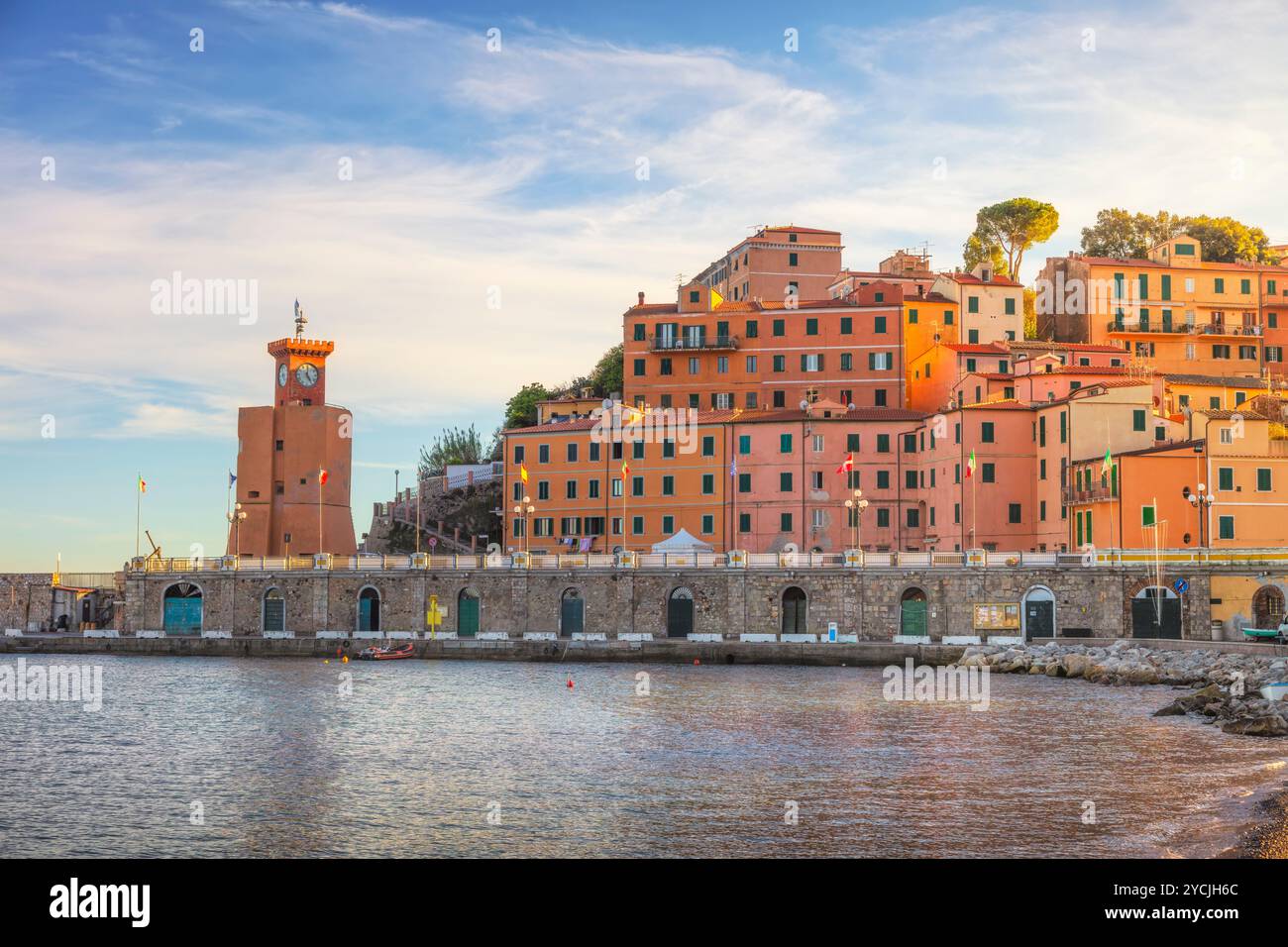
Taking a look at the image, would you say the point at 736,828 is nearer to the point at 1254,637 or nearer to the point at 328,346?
the point at 1254,637

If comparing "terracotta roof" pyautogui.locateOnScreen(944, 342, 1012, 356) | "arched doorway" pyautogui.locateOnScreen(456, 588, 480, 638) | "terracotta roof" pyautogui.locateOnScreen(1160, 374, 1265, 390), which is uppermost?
"terracotta roof" pyautogui.locateOnScreen(944, 342, 1012, 356)

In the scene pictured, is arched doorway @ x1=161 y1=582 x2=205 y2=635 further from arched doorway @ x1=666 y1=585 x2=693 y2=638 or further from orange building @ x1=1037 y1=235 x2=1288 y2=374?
orange building @ x1=1037 y1=235 x2=1288 y2=374

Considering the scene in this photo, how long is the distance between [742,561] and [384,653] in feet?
59.9

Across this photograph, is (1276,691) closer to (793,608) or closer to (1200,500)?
(1200,500)

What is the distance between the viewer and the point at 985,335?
86.6 metres

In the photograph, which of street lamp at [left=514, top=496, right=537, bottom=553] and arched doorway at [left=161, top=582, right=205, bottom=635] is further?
arched doorway at [left=161, top=582, right=205, bottom=635]

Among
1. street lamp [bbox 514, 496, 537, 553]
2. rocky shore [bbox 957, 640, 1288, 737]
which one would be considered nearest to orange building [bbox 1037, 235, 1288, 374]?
rocky shore [bbox 957, 640, 1288, 737]

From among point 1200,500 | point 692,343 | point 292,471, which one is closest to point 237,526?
point 292,471

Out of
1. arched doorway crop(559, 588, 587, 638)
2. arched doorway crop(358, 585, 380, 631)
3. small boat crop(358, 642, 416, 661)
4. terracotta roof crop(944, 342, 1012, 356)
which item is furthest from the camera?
terracotta roof crop(944, 342, 1012, 356)

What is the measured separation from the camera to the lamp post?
60.8m

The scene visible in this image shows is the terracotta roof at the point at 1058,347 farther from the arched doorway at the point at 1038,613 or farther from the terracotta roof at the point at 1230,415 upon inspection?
the arched doorway at the point at 1038,613

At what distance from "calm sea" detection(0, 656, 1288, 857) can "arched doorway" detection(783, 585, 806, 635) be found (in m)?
11.3
